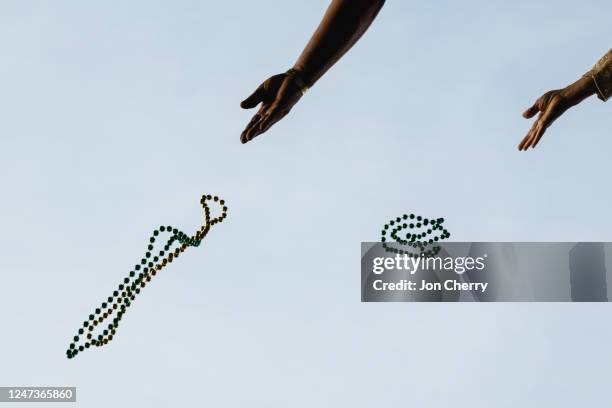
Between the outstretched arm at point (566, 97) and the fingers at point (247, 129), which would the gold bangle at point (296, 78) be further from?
the outstretched arm at point (566, 97)

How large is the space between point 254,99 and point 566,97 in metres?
2.72

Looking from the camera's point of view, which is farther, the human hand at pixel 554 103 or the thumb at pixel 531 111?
the thumb at pixel 531 111

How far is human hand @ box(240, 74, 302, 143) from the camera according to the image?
4441mm

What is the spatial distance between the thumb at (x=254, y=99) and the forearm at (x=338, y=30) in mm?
404

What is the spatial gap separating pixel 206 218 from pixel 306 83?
8.80 ft

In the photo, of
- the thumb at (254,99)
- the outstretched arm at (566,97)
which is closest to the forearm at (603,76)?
the outstretched arm at (566,97)

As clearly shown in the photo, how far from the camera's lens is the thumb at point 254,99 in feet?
14.6

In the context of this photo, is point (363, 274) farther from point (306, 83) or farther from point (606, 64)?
point (306, 83)

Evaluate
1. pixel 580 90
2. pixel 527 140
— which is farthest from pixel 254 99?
pixel 580 90

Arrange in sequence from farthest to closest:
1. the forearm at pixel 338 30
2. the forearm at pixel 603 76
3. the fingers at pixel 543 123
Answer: the fingers at pixel 543 123, the forearm at pixel 603 76, the forearm at pixel 338 30

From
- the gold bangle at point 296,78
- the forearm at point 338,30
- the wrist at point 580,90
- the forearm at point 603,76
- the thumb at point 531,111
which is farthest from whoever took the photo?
the thumb at point 531,111

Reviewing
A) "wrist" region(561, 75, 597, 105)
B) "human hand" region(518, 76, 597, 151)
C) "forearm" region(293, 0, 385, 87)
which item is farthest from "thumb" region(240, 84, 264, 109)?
"wrist" region(561, 75, 597, 105)

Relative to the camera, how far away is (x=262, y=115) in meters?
4.53

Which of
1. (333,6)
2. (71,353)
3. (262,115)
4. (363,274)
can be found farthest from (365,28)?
(363,274)
